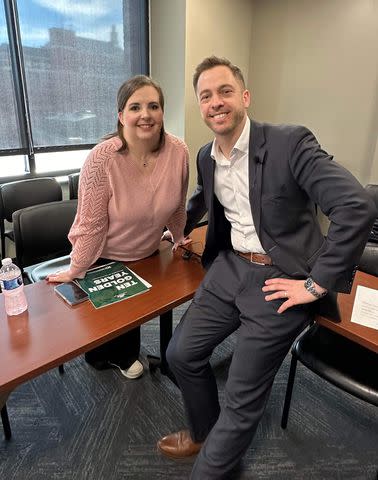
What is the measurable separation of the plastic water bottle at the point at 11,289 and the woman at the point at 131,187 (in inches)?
8.3

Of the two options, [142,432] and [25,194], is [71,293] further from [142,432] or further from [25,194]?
[25,194]

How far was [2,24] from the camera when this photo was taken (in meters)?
2.74

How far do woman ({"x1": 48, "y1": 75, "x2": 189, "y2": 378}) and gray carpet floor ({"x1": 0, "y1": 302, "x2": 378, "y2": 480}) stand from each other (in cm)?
78

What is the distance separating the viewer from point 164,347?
1.80 meters

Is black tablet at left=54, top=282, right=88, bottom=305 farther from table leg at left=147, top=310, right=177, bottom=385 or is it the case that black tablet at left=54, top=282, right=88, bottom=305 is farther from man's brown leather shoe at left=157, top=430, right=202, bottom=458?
man's brown leather shoe at left=157, top=430, right=202, bottom=458

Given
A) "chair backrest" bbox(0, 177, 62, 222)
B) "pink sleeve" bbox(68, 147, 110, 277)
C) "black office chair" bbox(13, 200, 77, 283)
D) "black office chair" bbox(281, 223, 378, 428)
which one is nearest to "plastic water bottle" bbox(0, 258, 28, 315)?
"pink sleeve" bbox(68, 147, 110, 277)

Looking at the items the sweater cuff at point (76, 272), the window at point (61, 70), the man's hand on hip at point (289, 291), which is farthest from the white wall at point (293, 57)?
the man's hand on hip at point (289, 291)

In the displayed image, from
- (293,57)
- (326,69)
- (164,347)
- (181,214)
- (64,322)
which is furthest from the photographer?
(293,57)

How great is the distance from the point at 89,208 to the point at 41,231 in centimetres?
76

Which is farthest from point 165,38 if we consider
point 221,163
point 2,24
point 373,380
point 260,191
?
point 373,380

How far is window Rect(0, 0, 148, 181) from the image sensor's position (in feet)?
9.43

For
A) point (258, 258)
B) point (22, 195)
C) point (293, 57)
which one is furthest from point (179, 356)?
point (293, 57)

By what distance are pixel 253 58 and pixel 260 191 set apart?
11.1ft

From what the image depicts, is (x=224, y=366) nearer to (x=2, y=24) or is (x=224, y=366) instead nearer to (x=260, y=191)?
(x=260, y=191)
